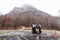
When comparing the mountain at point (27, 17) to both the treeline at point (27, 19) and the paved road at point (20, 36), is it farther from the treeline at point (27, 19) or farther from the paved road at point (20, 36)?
the paved road at point (20, 36)

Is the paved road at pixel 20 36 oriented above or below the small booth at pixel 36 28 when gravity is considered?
below

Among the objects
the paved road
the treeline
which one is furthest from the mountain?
the paved road

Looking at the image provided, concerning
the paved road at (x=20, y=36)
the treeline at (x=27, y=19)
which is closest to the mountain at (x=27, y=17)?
the treeline at (x=27, y=19)

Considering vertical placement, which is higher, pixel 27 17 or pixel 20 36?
pixel 27 17

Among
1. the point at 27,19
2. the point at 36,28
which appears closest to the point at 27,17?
the point at 27,19

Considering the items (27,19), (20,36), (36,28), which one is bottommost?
(20,36)

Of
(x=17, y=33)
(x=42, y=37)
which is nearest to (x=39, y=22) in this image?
(x=42, y=37)

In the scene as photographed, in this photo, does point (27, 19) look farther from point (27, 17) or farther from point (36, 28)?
point (36, 28)

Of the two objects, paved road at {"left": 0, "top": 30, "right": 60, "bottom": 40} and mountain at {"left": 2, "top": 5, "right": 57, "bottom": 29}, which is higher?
mountain at {"left": 2, "top": 5, "right": 57, "bottom": 29}

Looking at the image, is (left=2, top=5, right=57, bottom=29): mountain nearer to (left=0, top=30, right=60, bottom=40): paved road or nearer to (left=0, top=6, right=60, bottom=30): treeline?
(left=0, top=6, right=60, bottom=30): treeline

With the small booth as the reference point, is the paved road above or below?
below

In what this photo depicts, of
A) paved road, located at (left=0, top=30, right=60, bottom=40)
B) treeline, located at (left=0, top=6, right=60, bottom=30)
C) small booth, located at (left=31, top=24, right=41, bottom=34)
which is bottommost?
paved road, located at (left=0, top=30, right=60, bottom=40)


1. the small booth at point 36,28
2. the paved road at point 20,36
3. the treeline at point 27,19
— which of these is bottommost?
the paved road at point 20,36

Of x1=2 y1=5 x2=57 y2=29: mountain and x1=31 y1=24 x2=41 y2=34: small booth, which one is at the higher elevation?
x1=2 y1=5 x2=57 y2=29: mountain
